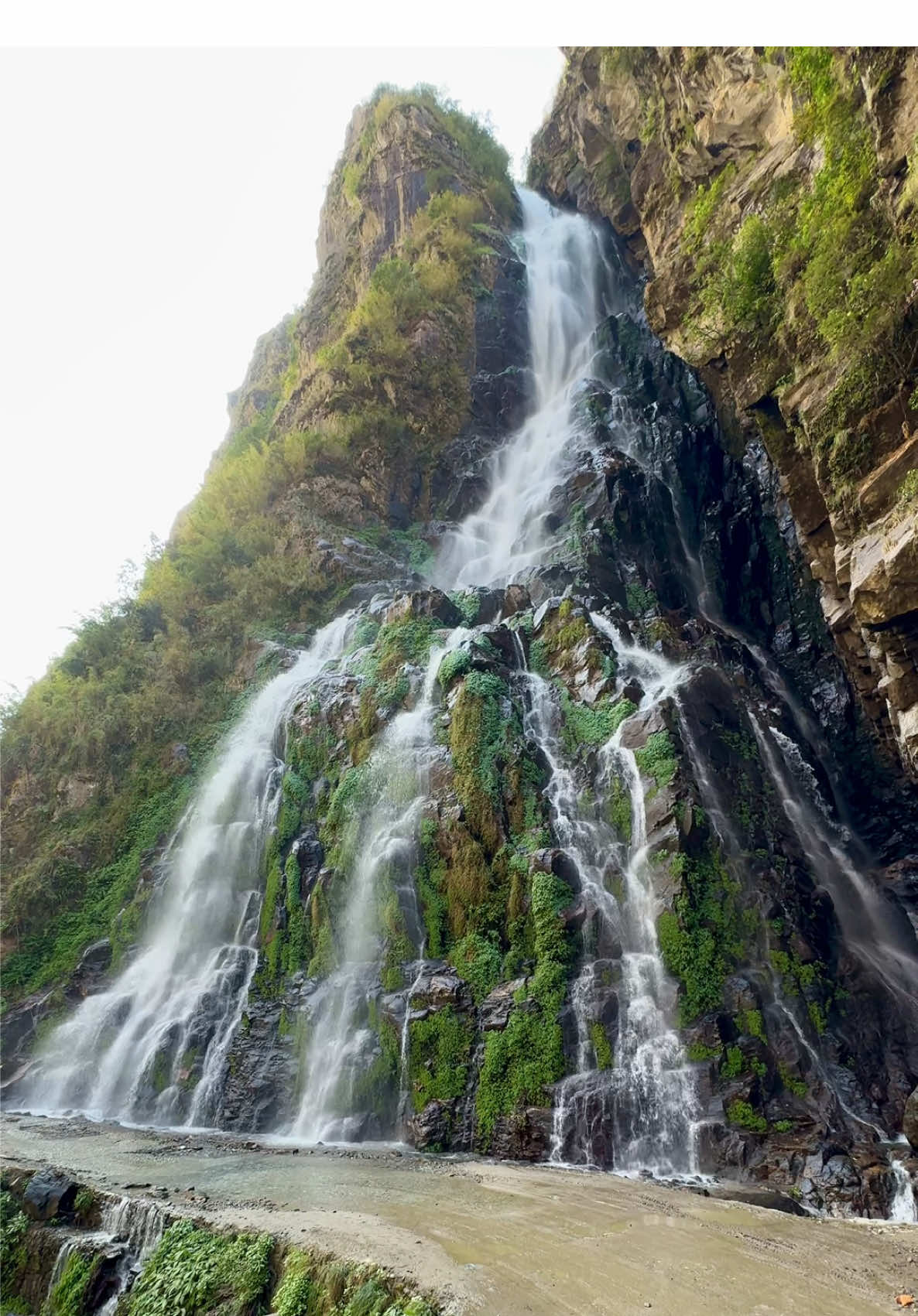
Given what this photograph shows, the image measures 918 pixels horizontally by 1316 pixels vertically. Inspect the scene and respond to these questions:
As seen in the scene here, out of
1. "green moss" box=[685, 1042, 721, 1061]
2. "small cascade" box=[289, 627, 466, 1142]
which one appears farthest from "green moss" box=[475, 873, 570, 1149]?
"green moss" box=[685, 1042, 721, 1061]

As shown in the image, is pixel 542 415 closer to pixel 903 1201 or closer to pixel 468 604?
pixel 468 604

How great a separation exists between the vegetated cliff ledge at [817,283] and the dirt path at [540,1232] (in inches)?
318

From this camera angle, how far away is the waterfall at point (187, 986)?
15922 millimetres

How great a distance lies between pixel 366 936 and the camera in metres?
16.2

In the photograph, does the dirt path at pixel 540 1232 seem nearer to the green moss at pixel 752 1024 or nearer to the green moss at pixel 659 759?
the green moss at pixel 752 1024

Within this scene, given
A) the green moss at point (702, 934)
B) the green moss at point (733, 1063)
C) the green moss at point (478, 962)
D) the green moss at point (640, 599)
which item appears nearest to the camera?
the green moss at point (733, 1063)

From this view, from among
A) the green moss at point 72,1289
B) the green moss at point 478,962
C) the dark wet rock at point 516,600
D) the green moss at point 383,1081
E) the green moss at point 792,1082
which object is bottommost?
the green moss at point 72,1289

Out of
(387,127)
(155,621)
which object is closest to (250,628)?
(155,621)

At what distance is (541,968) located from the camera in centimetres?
1396

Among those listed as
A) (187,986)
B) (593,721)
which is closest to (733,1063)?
(593,721)

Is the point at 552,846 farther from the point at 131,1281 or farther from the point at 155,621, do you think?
the point at 155,621

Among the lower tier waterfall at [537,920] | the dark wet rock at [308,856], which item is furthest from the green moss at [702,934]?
the dark wet rock at [308,856]

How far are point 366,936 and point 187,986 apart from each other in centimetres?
489

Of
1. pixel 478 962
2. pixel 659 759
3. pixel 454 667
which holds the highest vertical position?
pixel 454 667
